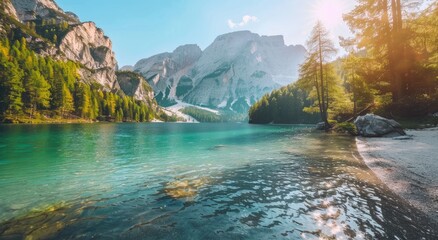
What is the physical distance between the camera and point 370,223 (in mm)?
5758

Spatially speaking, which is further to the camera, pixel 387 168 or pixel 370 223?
pixel 387 168

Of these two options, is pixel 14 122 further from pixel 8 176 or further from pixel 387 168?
pixel 387 168

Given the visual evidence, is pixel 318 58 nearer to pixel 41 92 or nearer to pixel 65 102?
pixel 41 92

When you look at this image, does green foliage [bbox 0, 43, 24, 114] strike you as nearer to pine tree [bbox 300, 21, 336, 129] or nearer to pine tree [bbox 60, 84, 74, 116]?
pine tree [bbox 60, 84, 74, 116]

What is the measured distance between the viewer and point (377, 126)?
922 inches

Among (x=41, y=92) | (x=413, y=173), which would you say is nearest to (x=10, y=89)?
(x=41, y=92)

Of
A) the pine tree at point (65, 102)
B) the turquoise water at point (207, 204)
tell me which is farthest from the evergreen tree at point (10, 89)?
the turquoise water at point (207, 204)

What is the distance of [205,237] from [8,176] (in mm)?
12351

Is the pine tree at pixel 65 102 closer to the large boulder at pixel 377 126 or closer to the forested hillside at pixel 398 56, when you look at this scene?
the forested hillside at pixel 398 56

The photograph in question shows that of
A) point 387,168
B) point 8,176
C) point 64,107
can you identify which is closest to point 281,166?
point 387,168

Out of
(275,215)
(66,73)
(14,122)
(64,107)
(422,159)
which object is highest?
(66,73)

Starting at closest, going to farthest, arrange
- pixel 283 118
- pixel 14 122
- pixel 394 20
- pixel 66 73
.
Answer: pixel 394 20 → pixel 14 122 → pixel 66 73 → pixel 283 118

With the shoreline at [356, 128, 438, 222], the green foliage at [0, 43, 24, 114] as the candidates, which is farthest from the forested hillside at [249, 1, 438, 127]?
the green foliage at [0, 43, 24, 114]

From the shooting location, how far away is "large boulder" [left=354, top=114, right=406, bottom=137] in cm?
2189
